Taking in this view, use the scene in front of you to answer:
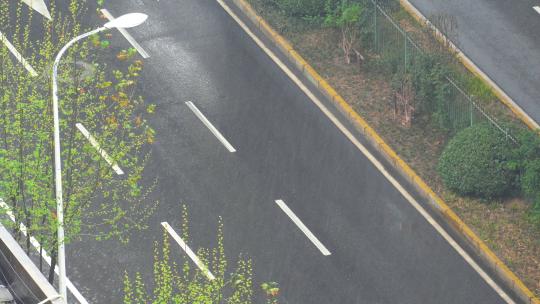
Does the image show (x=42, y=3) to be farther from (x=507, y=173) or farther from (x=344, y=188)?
(x=507, y=173)

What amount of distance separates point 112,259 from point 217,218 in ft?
8.62

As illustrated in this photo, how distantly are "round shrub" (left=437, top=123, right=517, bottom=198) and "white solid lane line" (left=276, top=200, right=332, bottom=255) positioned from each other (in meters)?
3.43

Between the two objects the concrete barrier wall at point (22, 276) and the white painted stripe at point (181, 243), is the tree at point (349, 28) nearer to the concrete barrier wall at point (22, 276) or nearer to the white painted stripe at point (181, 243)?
the white painted stripe at point (181, 243)

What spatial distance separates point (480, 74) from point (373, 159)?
425cm

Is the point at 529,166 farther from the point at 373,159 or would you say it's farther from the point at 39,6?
the point at 39,6

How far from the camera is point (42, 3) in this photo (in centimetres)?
3919

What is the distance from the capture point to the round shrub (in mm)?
33812

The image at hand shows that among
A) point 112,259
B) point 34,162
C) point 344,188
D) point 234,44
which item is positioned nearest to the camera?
point 34,162

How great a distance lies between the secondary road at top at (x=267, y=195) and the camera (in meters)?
32.3

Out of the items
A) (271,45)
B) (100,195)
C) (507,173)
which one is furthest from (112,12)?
(507,173)

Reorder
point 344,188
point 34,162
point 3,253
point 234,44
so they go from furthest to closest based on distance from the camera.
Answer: point 234,44 < point 344,188 < point 34,162 < point 3,253

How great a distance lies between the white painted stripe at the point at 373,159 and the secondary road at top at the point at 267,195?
13 centimetres

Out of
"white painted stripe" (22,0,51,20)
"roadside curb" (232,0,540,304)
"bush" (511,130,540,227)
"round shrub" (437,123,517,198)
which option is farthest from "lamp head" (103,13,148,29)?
"white painted stripe" (22,0,51,20)

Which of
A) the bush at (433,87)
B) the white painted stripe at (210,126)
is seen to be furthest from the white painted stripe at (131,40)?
the bush at (433,87)
